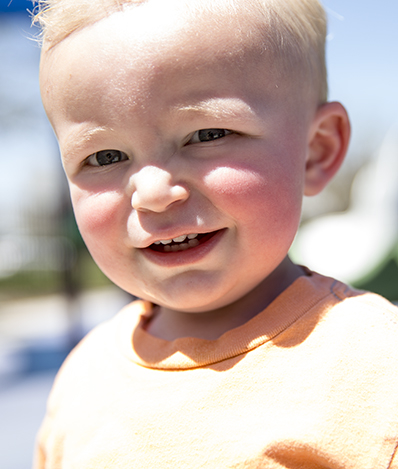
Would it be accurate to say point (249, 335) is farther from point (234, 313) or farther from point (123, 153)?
point (123, 153)

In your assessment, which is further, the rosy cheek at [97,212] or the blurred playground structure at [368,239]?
the blurred playground structure at [368,239]

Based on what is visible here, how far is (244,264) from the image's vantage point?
0.73m

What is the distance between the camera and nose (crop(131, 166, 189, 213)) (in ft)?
2.19

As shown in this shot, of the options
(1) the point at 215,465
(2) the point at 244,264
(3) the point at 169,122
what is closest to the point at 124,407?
(1) the point at 215,465

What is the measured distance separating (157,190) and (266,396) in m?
0.35

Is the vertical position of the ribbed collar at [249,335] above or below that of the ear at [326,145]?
below

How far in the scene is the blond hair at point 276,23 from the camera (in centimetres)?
72

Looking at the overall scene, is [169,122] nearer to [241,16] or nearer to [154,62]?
[154,62]

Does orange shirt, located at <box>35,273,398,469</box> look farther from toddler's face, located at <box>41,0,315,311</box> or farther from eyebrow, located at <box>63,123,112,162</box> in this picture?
eyebrow, located at <box>63,123,112,162</box>

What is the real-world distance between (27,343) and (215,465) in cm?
369

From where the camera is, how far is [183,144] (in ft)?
2.32

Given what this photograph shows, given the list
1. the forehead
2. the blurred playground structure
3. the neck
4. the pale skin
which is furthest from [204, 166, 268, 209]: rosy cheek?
the blurred playground structure

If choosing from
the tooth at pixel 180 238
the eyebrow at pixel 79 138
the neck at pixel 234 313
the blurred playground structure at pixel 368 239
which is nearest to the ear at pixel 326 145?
the neck at pixel 234 313

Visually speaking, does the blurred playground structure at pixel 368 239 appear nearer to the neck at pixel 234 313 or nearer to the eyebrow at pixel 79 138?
the neck at pixel 234 313
